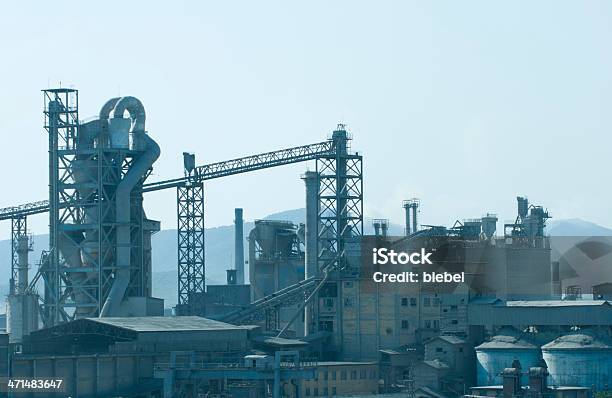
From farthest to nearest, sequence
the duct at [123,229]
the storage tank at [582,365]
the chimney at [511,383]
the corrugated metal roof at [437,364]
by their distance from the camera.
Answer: the duct at [123,229], the corrugated metal roof at [437,364], the storage tank at [582,365], the chimney at [511,383]

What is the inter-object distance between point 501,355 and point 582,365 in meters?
5.35

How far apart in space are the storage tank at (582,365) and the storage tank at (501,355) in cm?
170

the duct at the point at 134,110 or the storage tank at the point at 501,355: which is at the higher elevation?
the duct at the point at 134,110

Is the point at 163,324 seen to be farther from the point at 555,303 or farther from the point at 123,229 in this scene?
the point at 555,303

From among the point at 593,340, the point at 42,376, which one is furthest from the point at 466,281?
the point at 42,376

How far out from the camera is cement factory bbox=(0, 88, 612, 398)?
101m

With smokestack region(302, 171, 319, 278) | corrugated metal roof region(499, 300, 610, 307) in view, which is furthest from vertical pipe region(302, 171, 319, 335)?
corrugated metal roof region(499, 300, 610, 307)

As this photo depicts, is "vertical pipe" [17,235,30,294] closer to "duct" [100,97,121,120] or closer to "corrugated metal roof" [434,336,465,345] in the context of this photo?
"duct" [100,97,121,120]

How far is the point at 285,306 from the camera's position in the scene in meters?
129

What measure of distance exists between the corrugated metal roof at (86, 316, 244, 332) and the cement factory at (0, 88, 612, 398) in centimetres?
27

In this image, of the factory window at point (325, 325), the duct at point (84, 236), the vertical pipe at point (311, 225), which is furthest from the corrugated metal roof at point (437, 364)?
the duct at point (84, 236)

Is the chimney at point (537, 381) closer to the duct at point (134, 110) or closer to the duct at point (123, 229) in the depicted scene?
the duct at point (123, 229)

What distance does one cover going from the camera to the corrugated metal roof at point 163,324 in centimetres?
10600

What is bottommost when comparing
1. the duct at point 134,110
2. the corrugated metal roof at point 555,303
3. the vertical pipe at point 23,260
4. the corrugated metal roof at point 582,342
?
the corrugated metal roof at point 582,342
